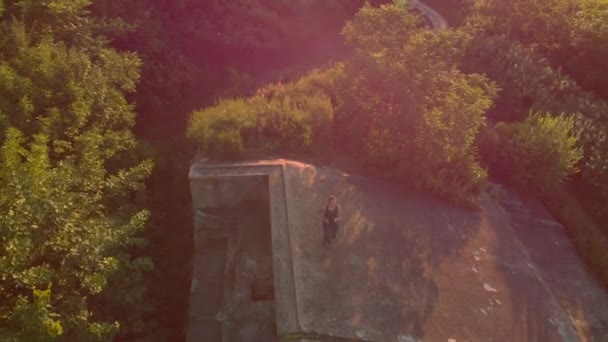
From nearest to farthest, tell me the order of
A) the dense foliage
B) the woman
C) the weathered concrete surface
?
the dense foliage, the weathered concrete surface, the woman

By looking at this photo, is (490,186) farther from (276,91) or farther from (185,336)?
(185,336)

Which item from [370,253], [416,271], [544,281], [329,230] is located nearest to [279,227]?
[329,230]

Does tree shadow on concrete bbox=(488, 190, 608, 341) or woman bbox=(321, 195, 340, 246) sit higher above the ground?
woman bbox=(321, 195, 340, 246)

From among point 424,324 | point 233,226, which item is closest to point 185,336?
point 233,226

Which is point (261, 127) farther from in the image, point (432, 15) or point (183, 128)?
point (432, 15)

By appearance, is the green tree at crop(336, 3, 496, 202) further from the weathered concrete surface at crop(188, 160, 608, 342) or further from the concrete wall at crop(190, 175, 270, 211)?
the concrete wall at crop(190, 175, 270, 211)

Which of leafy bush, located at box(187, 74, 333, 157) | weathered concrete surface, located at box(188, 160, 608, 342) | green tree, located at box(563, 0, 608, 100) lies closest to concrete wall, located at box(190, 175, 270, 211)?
weathered concrete surface, located at box(188, 160, 608, 342)

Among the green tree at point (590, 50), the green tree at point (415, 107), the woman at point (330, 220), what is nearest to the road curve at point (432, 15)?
the green tree at point (590, 50)
